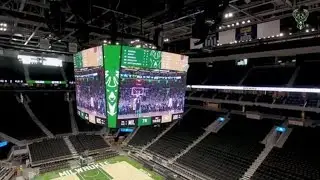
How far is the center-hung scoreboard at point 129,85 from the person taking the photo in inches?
299

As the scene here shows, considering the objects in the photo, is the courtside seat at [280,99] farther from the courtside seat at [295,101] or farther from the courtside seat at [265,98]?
the courtside seat at [265,98]

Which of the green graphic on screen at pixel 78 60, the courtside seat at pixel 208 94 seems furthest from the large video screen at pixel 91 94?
the courtside seat at pixel 208 94

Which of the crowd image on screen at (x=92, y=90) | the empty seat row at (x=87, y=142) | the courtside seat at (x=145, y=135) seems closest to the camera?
the crowd image on screen at (x=92, y=90)

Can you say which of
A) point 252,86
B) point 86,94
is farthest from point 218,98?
point 86,94

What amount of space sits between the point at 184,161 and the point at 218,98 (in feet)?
24.6

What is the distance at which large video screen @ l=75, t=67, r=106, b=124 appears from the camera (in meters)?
7.81

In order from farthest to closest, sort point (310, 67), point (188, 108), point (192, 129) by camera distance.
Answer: point (188, 108) < point (192, 129) < point (310, 67)

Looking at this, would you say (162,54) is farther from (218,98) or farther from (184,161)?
(218,98)

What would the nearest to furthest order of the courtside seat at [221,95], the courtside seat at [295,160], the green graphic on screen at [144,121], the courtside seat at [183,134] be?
the green graphic on screen at [144,121] → the courtside seat at [295,160] → the courtside seat at [183,134] → the courtside seat at [221,95]

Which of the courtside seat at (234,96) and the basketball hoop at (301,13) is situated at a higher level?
the basketball hoop at (301,13)

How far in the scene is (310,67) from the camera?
18500 millimetres

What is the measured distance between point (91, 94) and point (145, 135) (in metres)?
14.7

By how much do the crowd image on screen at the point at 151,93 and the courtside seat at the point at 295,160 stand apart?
7683 millimetres

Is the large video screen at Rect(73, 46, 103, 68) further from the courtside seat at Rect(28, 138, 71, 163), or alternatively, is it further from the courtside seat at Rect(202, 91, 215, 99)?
the courtside seat at Rect(202, 91, 215, 99)
